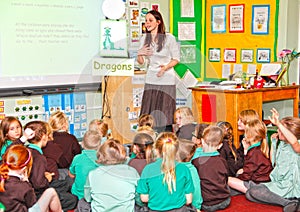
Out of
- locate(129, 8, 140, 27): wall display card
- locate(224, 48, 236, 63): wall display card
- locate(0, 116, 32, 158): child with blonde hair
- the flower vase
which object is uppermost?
locate(129, 8, 140, 27): wall display card

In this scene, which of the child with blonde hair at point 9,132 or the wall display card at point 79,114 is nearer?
the child with blonde hair at point 9,132

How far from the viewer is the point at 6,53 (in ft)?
15.0

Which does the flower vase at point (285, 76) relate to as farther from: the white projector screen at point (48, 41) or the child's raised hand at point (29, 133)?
the child's raised hand at point (29, 133)

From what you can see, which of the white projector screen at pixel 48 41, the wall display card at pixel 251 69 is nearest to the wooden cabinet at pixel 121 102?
the white projector screen at pixel 48 41

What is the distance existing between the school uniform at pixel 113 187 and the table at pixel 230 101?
209 centimetres

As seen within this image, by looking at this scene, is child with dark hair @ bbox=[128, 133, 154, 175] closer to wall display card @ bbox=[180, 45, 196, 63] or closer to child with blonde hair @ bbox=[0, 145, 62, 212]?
child with blonde hair @ bbox=[0, 145, 62, 212]

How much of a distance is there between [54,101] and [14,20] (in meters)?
0.93

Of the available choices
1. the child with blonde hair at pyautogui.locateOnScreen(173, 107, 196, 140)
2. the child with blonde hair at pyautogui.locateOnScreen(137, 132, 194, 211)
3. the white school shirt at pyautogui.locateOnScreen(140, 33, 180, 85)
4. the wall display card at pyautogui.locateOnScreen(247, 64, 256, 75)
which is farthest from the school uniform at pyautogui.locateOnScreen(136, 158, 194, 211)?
the wall display card at pyautogui.locateOnScreen(247, 64, 256, 75)

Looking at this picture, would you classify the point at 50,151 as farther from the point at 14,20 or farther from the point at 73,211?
the point at 14,20

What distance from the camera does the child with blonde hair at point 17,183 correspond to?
253 centimetres

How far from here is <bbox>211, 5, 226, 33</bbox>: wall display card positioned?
6035 millimetres

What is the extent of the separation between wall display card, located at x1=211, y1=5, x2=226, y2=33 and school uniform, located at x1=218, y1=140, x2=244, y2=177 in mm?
2617

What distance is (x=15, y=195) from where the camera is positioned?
2541 mm

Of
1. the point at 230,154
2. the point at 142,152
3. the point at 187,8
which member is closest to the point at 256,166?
the point at 230,154
